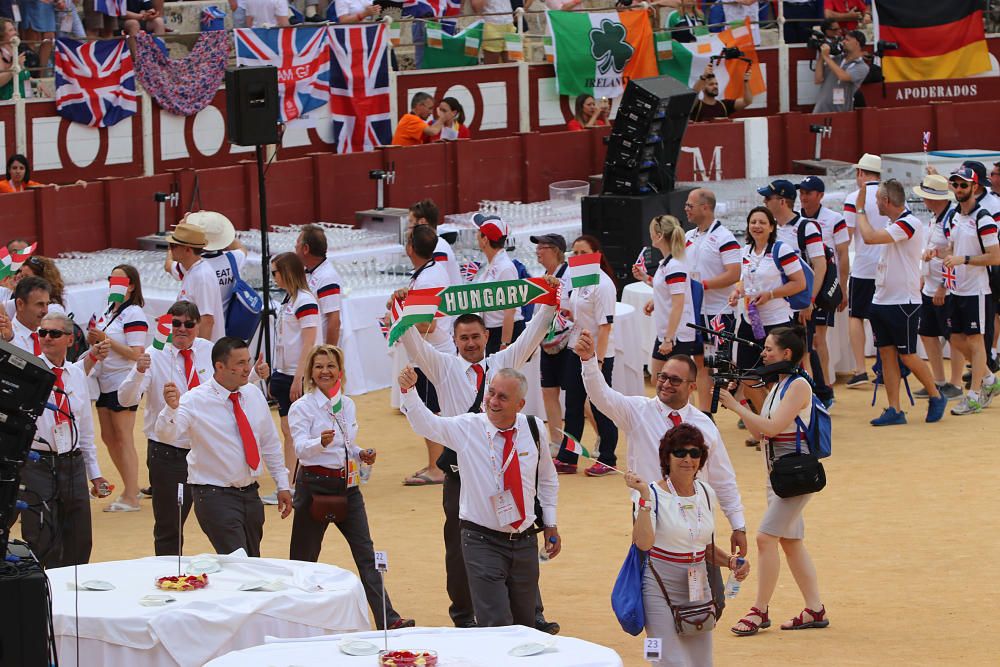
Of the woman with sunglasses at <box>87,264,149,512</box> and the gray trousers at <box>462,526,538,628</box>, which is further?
the woman with sunglasses at <box>87,264,149,512</box>

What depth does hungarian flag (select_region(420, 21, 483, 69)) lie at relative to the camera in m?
22.3

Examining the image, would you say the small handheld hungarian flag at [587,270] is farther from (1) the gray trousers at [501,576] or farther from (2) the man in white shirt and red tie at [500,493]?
(1) the gray trousers at [501,576]

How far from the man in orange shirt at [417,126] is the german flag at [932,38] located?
8342 millimetres

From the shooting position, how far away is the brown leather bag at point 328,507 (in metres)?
8.85

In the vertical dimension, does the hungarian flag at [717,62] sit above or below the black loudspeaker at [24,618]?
above

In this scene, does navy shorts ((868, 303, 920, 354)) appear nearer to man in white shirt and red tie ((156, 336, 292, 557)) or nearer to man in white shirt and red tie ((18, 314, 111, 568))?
man in white shirt and red tie ((156, 336, 292, 557))

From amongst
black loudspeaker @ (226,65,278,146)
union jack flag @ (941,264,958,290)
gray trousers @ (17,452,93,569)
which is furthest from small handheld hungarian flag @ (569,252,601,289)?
union jack flag @ (941,264,958,290)

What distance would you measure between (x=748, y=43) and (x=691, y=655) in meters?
18.0

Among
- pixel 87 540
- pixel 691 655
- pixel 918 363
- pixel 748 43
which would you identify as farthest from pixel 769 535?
pixel 748 43

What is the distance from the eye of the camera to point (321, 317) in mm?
11922

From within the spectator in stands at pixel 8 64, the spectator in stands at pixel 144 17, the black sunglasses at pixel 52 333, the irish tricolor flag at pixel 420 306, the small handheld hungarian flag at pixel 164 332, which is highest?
the spectator in stands at pixel 144 17

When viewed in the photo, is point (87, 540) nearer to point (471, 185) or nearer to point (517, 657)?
point (517, 657)

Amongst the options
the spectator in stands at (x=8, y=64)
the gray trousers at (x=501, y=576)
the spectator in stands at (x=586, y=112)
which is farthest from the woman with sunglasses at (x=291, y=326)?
the spectator in stands at (x=586, y=112)

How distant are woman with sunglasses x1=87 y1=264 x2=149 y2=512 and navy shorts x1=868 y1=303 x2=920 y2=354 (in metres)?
5.97
